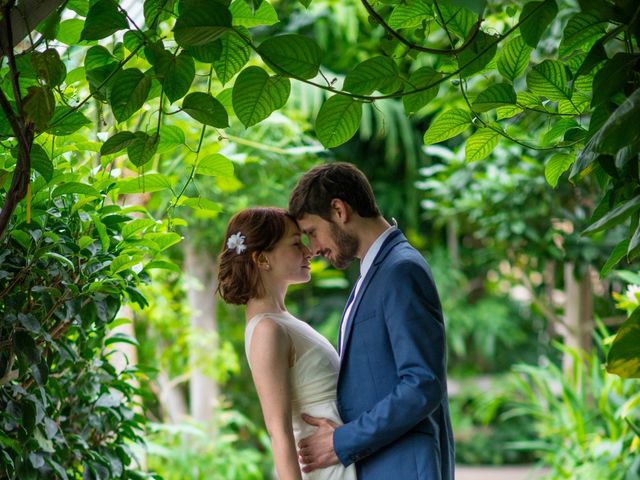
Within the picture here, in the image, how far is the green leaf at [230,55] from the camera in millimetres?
1083

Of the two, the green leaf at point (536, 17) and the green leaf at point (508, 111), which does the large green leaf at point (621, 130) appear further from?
the green leaf at point (508, 111)

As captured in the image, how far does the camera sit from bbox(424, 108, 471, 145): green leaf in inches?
48.2

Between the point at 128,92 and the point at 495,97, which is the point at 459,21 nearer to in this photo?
the point at 495,97

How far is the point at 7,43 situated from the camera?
3.30ft

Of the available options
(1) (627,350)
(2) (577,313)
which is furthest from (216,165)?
(2) (577,313)

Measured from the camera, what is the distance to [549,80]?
115 cm

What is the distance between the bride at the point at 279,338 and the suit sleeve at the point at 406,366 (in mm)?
127

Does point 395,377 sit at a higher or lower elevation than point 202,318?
lower

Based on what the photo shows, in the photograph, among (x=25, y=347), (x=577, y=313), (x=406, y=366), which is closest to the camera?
(x=25, y=347)

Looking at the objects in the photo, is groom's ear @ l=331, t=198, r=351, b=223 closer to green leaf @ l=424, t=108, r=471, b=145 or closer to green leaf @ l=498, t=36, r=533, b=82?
green leaf @ l=424, t=108, r=471, b=145

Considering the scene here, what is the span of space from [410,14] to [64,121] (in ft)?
1.57

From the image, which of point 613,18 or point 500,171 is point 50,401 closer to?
point 613,18

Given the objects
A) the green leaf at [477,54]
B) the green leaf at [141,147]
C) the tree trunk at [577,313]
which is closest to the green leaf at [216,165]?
the green leaf at [141,147]

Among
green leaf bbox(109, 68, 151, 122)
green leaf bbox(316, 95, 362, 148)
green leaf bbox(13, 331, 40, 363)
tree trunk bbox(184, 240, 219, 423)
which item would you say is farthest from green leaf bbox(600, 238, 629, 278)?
tree trunk bbox(184, 240, 219, 423)
